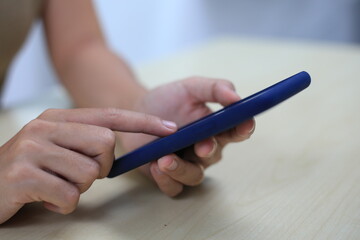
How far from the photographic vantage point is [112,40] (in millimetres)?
1600

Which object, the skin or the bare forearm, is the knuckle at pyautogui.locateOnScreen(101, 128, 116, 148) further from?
the bare forearm

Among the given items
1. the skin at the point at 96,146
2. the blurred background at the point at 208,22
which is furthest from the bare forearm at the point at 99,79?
the blurred background at the point at 208,22

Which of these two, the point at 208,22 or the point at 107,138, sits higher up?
the point at 107,138

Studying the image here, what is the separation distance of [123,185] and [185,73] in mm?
421

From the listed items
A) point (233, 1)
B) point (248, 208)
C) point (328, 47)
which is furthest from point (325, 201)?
point (233, 1)

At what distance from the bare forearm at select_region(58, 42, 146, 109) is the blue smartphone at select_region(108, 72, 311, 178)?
18cm

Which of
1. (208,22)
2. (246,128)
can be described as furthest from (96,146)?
(208,22)

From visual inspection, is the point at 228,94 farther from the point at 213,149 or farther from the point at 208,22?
the point at 208,22

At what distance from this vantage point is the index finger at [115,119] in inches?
13.6

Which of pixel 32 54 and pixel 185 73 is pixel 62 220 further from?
pixel 32 54

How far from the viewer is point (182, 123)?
1.49 feet

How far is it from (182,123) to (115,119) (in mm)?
123

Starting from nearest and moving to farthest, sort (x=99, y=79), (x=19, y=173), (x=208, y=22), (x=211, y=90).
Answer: (x=19, y=173) < (x=211, y=90) < (x=99, y=79) < (x=208, y=22)

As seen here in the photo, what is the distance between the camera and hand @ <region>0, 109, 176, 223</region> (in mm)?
305
